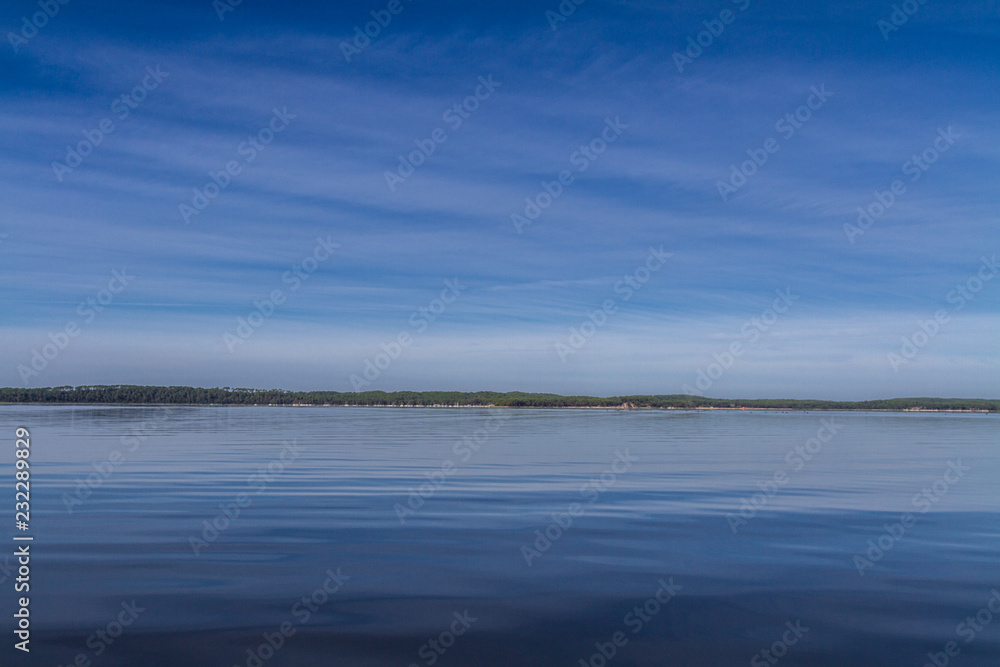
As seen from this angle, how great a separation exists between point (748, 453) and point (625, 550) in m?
22.1

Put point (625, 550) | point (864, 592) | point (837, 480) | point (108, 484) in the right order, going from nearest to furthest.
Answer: point (864, 592) < point (625, 550) < point (108, 484) < point (837, 480)

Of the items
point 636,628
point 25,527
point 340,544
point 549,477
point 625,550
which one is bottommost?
point 636,628

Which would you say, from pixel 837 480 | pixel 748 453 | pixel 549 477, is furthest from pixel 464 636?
pixel 748 453

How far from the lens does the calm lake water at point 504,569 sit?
26.1 feet

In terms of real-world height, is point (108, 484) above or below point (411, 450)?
below

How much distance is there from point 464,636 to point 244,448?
27.3 meters

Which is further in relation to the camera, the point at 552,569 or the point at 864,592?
the point at 552,569

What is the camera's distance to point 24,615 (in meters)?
8.50

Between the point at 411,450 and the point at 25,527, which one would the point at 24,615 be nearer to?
the point at 25,527

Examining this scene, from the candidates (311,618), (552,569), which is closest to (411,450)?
(552,569)

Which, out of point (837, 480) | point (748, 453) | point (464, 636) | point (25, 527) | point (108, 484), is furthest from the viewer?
point (748, 453)

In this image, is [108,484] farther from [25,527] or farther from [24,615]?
[24,615]

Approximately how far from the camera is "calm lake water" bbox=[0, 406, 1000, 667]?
796cm

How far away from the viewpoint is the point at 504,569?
11.1m
